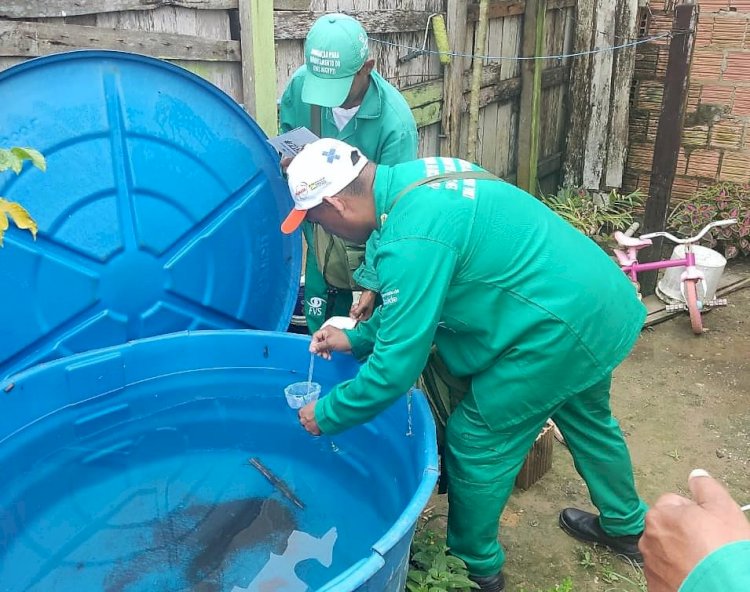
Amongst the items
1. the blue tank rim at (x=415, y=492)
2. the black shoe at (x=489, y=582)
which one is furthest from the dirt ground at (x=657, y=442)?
the blue tank rim at (x=415, y=492)

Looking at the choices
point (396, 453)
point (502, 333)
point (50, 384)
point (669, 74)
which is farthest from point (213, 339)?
point (669, 74)

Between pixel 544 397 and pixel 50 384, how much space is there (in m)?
1.65

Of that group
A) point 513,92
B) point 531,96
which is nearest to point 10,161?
point 513,92

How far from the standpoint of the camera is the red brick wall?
5711mm

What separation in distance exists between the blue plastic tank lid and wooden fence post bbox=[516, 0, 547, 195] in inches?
153

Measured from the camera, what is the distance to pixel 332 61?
9.01ft

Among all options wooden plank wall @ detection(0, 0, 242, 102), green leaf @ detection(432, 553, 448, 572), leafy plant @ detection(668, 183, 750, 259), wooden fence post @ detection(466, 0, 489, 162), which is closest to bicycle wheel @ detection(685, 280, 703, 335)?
leafy plant @ detection(668, 183, 750, 259)

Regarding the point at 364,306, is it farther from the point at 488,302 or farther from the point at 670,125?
the point at 670,125

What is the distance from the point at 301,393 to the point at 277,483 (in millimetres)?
358

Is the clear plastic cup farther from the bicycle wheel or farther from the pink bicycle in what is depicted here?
the bicycle wheel

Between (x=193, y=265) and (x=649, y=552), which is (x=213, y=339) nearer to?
(x=193, y=265)

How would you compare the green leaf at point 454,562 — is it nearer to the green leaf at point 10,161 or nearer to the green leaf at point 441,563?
the green leaf at point 441,563

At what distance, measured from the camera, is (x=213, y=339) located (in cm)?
275

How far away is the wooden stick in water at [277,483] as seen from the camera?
8.34 feet
